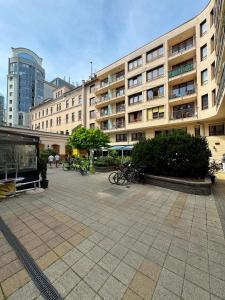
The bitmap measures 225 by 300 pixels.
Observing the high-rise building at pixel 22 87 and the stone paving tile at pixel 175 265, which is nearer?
the stone paving tile at pixel 175 265

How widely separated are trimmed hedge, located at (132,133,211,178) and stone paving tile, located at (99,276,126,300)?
658 cm

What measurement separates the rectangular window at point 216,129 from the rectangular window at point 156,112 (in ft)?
19.4

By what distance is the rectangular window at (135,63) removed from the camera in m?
22.0

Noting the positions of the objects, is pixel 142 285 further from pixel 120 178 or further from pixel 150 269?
pixel 120 178

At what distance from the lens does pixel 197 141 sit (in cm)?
765

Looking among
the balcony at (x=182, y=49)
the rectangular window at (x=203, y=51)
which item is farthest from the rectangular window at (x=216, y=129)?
the balcony at (x=182, y=49)

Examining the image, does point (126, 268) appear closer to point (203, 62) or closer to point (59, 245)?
point (59, 245)

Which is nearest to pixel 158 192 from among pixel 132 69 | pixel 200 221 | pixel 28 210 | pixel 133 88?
pixel 200 221

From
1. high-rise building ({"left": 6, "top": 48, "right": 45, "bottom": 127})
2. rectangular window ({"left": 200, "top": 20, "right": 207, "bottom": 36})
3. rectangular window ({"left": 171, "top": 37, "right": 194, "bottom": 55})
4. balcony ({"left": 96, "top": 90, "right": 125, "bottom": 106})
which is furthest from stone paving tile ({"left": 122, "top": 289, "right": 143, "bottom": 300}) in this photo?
high-rise building ({"left": 6, "top": 48, "right": 45, "bottom": 127})

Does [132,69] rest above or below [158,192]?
above

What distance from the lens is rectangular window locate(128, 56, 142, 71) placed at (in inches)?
867

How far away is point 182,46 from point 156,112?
887cm

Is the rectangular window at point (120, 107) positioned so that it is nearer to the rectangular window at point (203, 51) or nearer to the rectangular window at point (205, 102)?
the rectangular window at point (205, 102)

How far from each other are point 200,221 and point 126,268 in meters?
2.92
